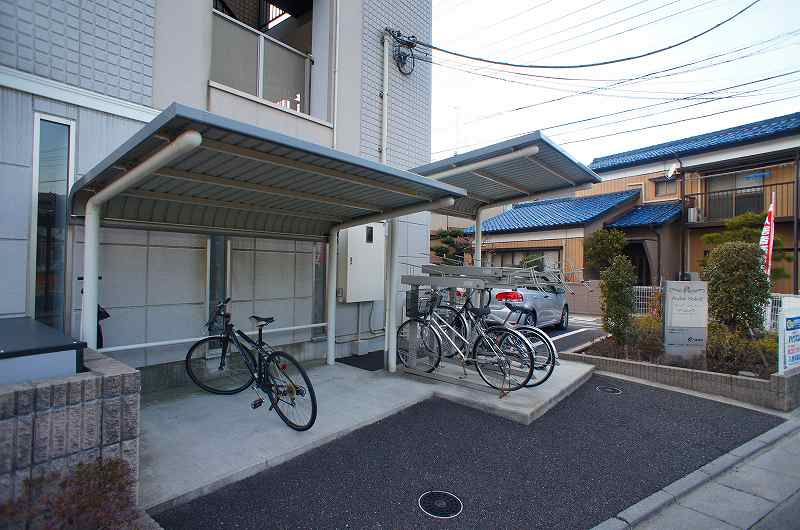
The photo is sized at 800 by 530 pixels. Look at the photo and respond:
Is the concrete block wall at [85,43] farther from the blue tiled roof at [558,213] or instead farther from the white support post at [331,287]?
the blue tiled roof at [558,213]

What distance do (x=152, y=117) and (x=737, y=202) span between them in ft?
56.6

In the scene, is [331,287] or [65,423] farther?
[331,287]

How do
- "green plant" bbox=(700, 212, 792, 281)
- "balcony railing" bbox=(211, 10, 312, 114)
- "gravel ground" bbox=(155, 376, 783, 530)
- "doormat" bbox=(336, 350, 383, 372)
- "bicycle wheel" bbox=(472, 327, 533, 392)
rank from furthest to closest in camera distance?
1. "green plant" bbox=(700, 212, 792, 281)
2. "doormat" bbox=(336, 350, 383, 372)
3. "balcony railing" bbox=(211, 10, 312, 114)
4. "bicycle wheel" bbox=(472, 327, 533, 392)
5. "gravel ground" bbox=(155, 376, 783, 530)

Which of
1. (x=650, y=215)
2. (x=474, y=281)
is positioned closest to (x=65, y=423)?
(x=474, y=281)

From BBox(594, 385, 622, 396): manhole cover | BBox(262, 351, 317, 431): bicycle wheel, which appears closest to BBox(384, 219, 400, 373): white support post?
BBox(262, 351, 317, 431): bicycle wheel

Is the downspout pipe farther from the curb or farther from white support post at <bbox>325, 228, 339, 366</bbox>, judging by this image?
the curb

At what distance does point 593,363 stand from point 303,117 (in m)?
5.72

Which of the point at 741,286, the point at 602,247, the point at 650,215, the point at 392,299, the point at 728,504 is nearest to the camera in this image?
the point at 728,504

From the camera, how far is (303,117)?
6.51 meters

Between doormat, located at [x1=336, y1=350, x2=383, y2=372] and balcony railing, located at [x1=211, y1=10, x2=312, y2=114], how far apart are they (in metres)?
4.02

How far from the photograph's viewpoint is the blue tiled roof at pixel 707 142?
1364cm

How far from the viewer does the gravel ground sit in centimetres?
289

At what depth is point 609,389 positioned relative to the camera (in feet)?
19.3

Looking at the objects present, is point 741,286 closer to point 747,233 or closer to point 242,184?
point 747,233
